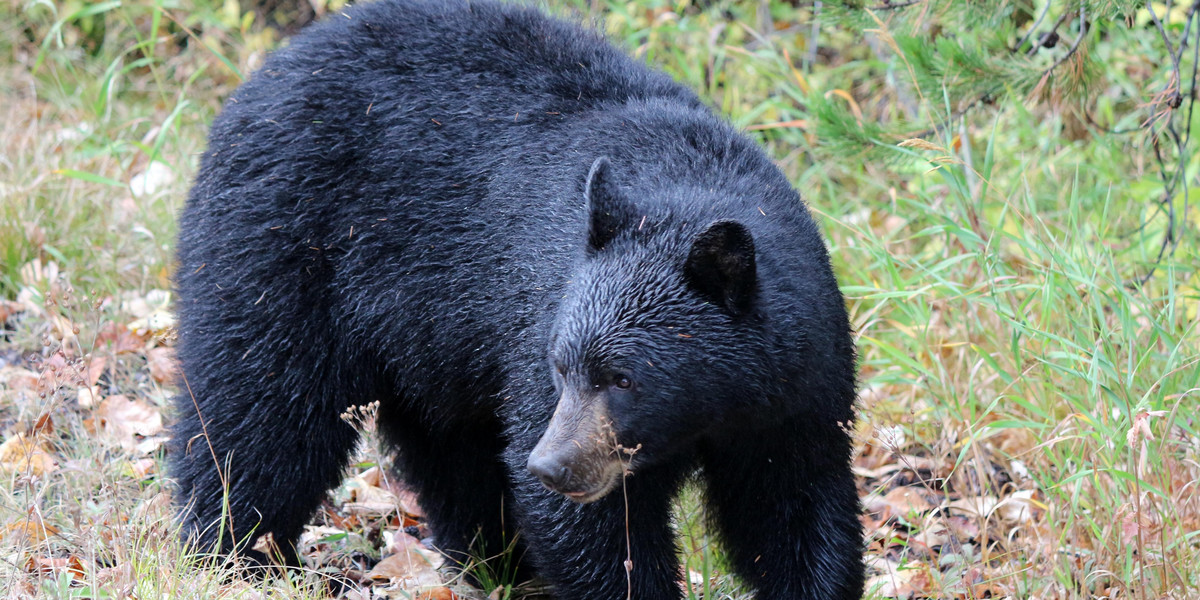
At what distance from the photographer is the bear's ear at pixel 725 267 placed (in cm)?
305

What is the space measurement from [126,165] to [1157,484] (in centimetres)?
610

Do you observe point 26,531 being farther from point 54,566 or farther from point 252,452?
point 252,452

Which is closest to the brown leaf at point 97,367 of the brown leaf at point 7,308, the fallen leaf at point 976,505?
the brown leaf at point 7,308

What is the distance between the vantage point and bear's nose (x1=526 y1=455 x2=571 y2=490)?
3082mm

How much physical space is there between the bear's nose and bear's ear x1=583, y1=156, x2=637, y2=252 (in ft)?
2.08

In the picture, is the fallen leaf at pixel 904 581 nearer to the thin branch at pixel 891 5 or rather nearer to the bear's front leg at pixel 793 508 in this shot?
the bear's front leg at pixel 793 508

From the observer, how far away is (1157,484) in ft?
13.1


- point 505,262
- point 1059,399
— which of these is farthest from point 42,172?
point 1059,399

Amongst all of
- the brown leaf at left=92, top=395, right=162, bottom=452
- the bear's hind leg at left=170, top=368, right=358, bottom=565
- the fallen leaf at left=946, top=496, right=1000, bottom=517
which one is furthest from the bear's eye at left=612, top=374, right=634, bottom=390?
the brown leaf at left=92, top=395, right=162, bottom=452

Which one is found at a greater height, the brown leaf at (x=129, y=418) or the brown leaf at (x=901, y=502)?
the brown leaf at (x=901, y=502)

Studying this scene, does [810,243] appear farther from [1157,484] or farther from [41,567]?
[41,567]

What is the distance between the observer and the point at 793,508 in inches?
141

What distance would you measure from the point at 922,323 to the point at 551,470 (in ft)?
8.80

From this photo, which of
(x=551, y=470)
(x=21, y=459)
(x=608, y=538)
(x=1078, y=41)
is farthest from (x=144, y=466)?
(x=1078, y=41)
